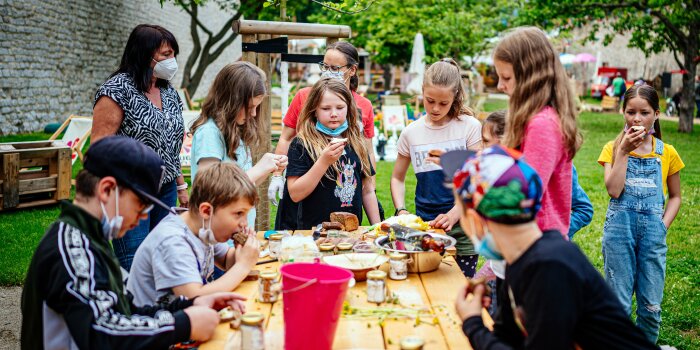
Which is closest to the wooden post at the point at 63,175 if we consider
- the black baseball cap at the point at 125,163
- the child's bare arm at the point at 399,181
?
the child's bare arm at the point at 399,181

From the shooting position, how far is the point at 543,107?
8.49 feet

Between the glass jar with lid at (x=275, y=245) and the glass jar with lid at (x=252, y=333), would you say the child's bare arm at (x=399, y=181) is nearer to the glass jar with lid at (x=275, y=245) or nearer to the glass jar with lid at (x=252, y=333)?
the glass jar with lid at (x=275, y=245)

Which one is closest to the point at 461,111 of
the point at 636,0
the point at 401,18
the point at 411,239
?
the point at 411,239

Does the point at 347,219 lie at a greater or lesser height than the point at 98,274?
lesser

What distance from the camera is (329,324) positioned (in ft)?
6.79

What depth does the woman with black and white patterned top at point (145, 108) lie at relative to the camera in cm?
368

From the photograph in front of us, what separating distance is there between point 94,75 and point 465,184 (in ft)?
61.1

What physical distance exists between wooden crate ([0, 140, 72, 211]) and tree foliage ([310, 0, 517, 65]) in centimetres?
1116

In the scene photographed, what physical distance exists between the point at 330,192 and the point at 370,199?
0.34 metres

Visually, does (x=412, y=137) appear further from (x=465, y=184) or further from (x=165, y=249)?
(x=465, y=184)

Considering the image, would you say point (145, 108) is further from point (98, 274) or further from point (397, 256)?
point (98, 274)

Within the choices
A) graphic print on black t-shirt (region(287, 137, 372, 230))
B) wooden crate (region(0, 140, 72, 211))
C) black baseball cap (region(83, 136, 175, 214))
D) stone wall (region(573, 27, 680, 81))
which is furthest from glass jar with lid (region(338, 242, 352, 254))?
stone wall (region(573, 27, 680, 81))

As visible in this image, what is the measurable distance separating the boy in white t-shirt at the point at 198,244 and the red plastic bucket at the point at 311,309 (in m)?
0.63

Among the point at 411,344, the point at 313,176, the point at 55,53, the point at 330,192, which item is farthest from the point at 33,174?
the point at 55,53
